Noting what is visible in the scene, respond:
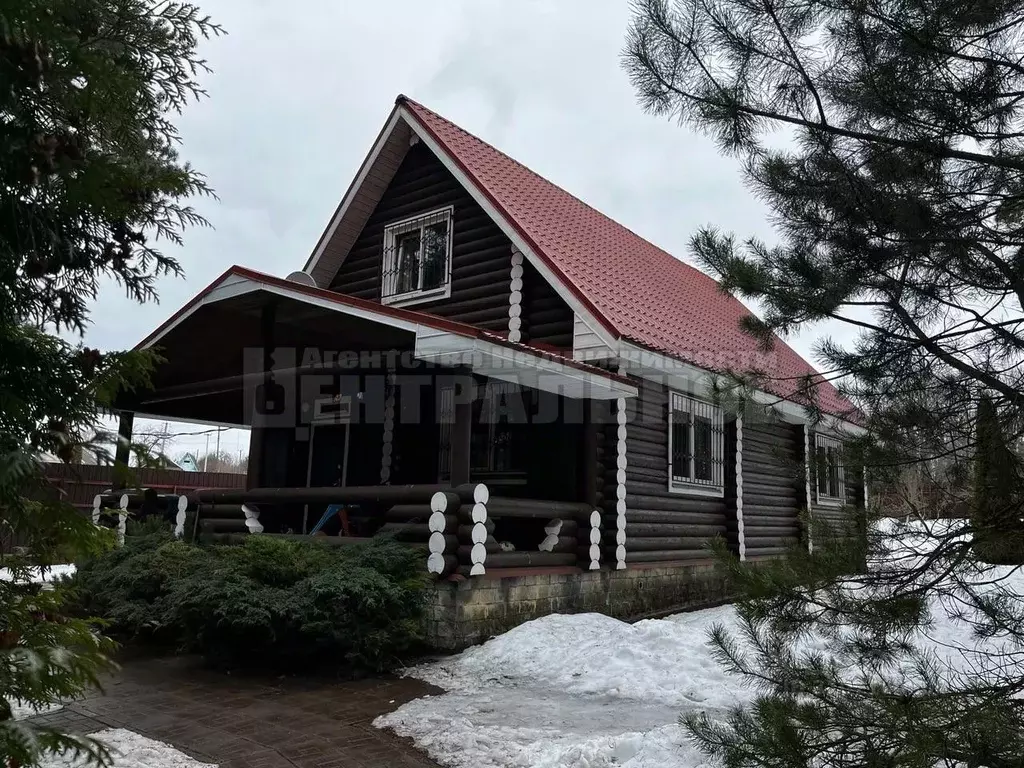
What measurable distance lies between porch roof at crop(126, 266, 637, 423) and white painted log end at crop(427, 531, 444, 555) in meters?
1.60

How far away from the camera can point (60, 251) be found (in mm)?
2801

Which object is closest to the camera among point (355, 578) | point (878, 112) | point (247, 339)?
point (878, 112)

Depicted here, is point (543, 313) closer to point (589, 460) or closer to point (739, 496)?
point (589, 460)

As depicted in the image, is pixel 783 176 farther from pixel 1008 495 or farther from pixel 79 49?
pixel 79 49

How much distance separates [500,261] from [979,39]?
7734 millimetres

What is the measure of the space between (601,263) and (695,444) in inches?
119

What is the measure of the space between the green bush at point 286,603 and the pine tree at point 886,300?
3995 millimetres

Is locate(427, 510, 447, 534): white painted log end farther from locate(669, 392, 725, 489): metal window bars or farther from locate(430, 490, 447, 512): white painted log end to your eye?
locate(669, 392, 725, 489): metal window bars

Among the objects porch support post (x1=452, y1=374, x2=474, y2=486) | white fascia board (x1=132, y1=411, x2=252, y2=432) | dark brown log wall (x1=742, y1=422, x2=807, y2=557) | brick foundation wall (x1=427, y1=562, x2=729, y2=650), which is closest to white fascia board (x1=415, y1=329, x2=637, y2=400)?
porch support post (x1=452, y1=374, x2=474, y2=486)

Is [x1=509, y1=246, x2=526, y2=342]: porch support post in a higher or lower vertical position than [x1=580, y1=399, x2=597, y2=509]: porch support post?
higher

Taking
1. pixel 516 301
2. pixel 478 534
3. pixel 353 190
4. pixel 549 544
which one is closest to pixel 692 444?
pixel 516 301

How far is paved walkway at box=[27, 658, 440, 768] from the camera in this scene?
15.5 feet

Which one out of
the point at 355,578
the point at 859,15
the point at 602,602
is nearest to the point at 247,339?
the point at 355,578

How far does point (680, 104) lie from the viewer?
155 inches
